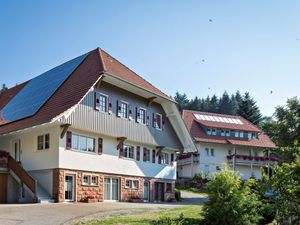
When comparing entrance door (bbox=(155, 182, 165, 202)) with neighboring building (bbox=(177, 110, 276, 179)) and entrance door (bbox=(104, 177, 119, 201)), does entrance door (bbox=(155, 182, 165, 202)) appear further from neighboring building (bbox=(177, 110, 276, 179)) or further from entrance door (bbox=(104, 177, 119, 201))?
neighboring building (bbox=(177, 110, 276, 179))

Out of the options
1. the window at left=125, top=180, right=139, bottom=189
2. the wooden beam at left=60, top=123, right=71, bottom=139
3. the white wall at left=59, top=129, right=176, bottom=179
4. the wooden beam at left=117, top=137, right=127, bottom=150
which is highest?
the wooden beam at left=60, top=123, right=71, bottom=139

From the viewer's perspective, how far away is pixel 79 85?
93.4ft

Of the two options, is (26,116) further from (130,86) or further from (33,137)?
(130,86)

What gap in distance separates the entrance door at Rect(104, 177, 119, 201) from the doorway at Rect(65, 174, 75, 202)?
10.6 feet

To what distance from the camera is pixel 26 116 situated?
2922cm

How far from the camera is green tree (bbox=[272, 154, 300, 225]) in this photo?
43.2 ft

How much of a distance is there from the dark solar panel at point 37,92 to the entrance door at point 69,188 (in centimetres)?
516

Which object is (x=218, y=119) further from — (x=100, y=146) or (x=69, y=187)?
(x=69, y=187)

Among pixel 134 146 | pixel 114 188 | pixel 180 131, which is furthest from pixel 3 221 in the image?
pixel 180 131

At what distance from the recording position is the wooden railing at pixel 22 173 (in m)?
25.7

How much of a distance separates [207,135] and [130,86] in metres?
29.1

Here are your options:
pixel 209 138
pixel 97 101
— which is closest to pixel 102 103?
pixel 97 101

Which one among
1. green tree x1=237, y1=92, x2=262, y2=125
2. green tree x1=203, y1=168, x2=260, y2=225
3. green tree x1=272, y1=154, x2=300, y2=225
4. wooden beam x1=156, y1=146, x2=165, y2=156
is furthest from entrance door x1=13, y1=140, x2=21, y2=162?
green tree x1=237, y1=92, x2=262, y2=125

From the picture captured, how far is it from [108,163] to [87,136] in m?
2.67
